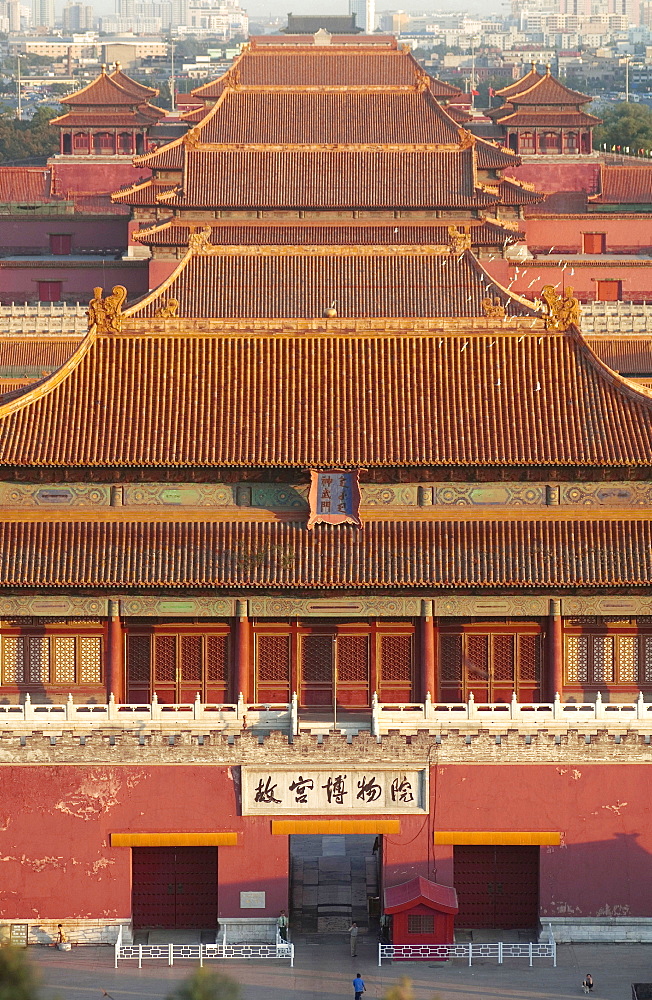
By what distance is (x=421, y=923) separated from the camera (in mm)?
41375

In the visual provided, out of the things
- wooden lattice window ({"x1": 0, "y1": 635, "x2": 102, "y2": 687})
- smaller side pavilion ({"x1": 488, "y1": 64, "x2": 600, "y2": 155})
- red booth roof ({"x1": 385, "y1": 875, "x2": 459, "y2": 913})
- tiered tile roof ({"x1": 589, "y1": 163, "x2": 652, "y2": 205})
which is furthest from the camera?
smaller side pavilion ({"x1": 488, "y1": 64, "x2": 600, "y2": 155})

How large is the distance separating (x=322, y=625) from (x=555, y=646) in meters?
4.71

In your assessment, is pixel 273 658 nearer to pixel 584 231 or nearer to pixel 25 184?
pixel 584 231

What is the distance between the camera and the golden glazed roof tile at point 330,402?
44625 millimetres

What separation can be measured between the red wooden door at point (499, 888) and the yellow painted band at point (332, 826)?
5.83 feet

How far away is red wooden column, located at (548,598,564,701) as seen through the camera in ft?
147

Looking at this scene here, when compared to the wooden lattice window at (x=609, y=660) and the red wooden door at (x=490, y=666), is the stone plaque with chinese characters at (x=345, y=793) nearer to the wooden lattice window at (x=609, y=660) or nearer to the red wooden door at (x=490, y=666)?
the red wooden door at (x=490, y=666)

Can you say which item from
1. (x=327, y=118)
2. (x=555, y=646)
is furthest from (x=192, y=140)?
(x=555, y=646)

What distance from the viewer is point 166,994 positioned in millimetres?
39312

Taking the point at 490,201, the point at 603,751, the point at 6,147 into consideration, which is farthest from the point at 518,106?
the point at 603,751

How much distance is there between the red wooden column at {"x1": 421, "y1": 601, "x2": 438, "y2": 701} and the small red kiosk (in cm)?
475

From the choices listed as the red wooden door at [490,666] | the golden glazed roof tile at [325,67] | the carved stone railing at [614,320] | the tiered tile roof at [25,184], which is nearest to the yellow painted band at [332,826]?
the red wooden door at [490,666]

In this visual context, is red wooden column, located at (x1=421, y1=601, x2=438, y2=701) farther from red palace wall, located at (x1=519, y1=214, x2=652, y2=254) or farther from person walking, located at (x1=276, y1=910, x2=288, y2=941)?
red palace wall, located at (x1=519, y1=214, x2=652, y2=254)

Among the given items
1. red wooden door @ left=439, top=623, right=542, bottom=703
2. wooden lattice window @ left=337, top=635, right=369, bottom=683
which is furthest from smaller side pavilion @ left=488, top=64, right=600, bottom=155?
wooden lattice window @ left=337, top=635, right=369, bottom=683
